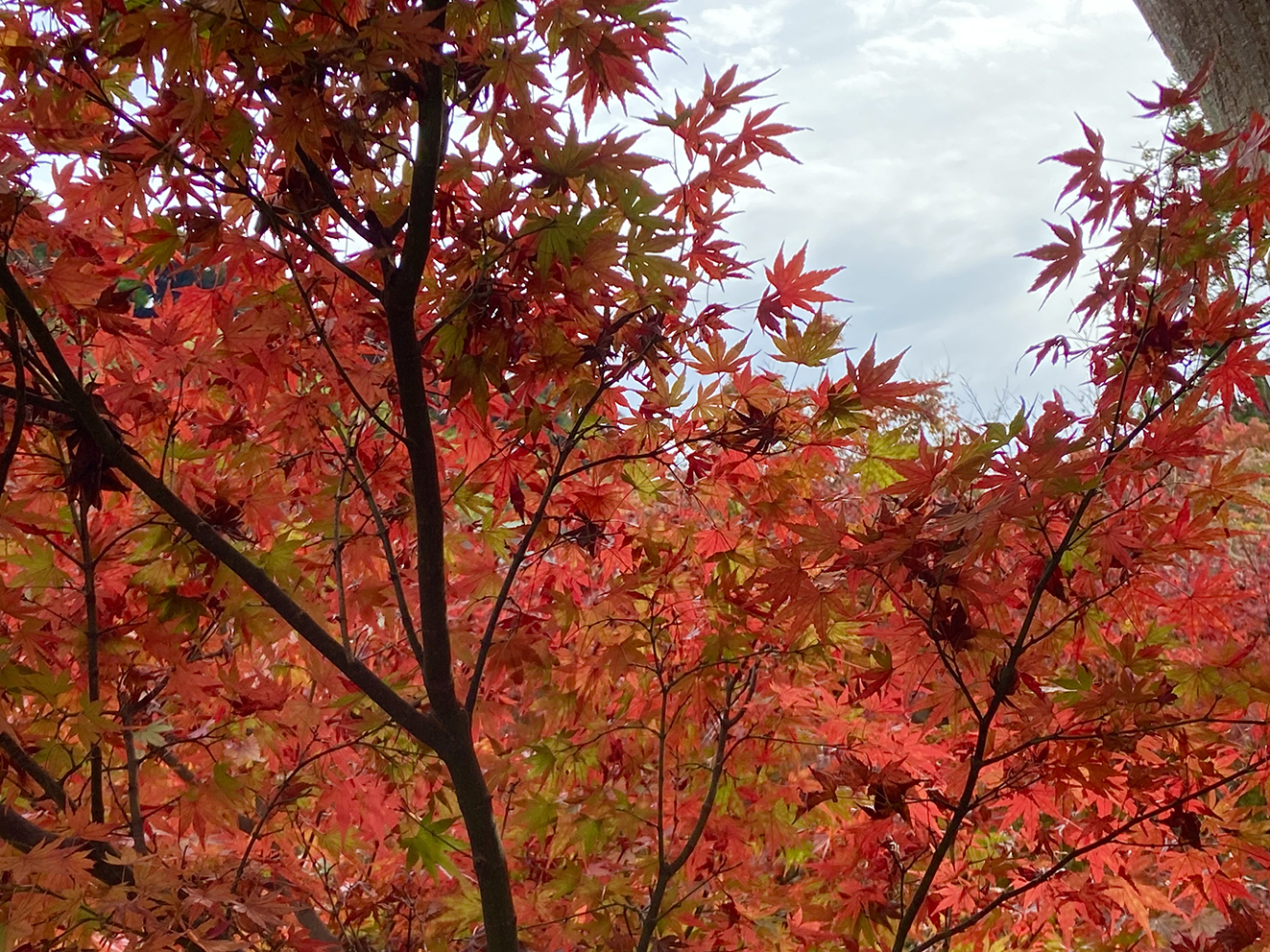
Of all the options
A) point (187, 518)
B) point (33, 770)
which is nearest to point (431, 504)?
point (187, 518)

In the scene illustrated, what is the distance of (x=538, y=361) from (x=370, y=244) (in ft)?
1.29

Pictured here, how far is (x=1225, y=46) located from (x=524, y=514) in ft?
6.78

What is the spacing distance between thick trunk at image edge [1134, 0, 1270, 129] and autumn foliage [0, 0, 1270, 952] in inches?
16.4

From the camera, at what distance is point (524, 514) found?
84.2 inches

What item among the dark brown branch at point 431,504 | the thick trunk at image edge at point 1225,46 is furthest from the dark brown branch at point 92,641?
the thick trunk at image edge at point 1225,46

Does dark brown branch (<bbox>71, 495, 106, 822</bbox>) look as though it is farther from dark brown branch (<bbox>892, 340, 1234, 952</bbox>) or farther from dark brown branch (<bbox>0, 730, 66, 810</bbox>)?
dark brown branch (<bbox>892, 340, 1234, 952</bbox>)

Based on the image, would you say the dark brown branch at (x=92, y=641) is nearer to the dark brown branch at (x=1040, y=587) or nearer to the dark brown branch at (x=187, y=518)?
the dark brown branch at (x=187, y=518)

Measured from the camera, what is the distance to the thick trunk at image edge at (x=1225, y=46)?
2041 mm

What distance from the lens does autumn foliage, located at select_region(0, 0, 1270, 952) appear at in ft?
5.12

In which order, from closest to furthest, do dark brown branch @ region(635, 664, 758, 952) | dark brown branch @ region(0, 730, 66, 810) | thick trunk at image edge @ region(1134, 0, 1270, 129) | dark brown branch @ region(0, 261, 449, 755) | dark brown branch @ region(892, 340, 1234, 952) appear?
dark brown branch @ region(0, 261, 449, 755)
dark brown branch @ region(892, 340, 1234, 952)
dark brown branch @ region(0, 730, 66, 810)
thick trunk at image edge @ region(1134, 0, 1270, 129)
dark brown branch @ region(635, 664, 758, 952)

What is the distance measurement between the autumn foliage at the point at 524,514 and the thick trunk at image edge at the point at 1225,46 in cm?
42

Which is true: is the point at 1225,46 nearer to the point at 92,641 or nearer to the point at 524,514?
the point at 524,514

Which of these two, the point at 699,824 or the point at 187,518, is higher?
the point at 187,518

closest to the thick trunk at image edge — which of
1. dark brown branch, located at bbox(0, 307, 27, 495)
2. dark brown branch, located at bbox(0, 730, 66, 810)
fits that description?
dark brown branch, located at bbox(0, 307, 27, 495)
